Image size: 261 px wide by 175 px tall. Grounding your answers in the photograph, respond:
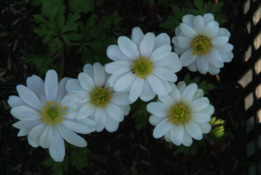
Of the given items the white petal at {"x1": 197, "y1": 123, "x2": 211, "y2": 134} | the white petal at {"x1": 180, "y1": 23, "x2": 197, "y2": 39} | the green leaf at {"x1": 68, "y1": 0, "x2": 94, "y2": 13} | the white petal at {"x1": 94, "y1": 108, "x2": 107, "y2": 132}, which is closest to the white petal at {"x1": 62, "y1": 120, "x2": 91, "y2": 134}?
the white petal at {"x1": 94, "y1": 108, "x2": 107, "y2": 132}

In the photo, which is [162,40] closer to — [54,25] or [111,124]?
[111,124]

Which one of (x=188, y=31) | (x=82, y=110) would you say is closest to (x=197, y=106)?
(x=188, y=31)

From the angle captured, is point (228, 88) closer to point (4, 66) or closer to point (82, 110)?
point (82, 110)

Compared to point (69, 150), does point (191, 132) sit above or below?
above

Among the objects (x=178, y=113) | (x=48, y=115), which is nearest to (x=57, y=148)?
(x=48, y=115)

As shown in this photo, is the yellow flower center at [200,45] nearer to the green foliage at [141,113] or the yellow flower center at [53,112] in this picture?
the green foliage at [141,113]

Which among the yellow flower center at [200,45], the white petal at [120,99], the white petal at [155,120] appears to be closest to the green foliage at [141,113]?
the white petal at [155,120]
